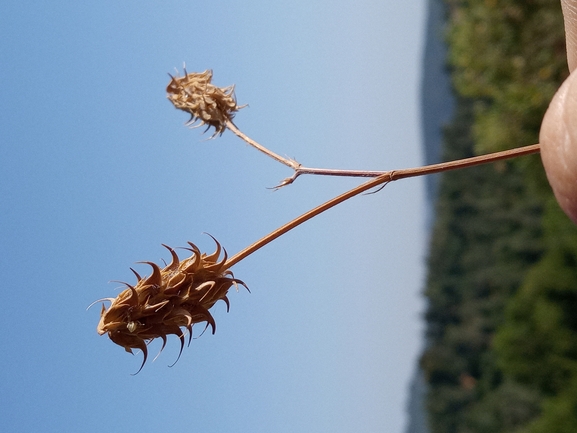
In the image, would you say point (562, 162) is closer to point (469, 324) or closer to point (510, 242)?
point (510, 242)

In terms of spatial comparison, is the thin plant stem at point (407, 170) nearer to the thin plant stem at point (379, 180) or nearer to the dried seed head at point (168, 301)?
the thin plant stem at point (379, 180)

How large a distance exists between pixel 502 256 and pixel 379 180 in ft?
41.9

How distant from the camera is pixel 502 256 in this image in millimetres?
13336

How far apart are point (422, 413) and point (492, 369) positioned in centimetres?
323

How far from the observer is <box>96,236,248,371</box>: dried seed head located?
1.22 meters

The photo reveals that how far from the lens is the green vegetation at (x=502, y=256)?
21.7ft

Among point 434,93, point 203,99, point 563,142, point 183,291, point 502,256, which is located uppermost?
point 434,93

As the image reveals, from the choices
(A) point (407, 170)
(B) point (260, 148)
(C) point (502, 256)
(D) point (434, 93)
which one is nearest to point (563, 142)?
(A) point (407, 170)

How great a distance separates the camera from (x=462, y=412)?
13.9 meters

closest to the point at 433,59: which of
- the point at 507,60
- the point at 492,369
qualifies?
the point at 492,369

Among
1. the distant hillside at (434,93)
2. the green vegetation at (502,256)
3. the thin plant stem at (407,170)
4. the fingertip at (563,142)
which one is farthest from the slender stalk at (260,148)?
the distant hillside at (434,93)

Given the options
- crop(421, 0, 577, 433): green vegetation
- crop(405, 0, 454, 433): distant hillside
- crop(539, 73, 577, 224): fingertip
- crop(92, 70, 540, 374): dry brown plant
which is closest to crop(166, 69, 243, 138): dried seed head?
crop(92, 70, 540, 374): dry brown plant

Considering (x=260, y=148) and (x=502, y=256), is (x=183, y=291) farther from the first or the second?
(x=502, y=256)

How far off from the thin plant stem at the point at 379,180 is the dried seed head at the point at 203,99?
54 cm
